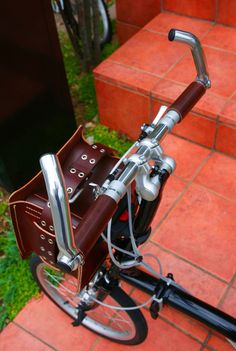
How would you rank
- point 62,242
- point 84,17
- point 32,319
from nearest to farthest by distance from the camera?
point 62,242
point 32,319
point 84,17

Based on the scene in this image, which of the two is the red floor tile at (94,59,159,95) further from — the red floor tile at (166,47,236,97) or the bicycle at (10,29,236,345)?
the bicycle at (10,29,236,345)

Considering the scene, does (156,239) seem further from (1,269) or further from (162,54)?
(162,54)

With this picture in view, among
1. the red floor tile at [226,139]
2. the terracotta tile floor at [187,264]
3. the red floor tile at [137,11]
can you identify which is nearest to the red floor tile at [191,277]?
the terracotta tile floor at [187,264]

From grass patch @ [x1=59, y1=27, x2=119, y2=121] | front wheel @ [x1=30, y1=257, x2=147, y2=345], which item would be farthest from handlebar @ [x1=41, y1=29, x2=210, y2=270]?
grass patch @ [x1=59, y1=27, x2=119, y2=121]

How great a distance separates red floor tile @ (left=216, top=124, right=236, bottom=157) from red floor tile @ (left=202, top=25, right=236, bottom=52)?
653 millimetres

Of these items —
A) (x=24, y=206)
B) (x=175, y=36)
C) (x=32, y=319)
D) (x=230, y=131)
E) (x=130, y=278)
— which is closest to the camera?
(x=175, y=36)

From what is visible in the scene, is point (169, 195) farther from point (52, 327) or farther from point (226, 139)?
point (52, 327)

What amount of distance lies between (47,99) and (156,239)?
1.00 metres

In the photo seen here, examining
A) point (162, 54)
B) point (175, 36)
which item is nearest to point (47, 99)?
point (162, 54)

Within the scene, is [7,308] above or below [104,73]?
below

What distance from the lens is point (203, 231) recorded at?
6.93 feet

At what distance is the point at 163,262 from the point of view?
202 centimetres

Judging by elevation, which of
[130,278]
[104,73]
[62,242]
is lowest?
[130,278]

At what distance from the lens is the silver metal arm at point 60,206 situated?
77 centimetres
